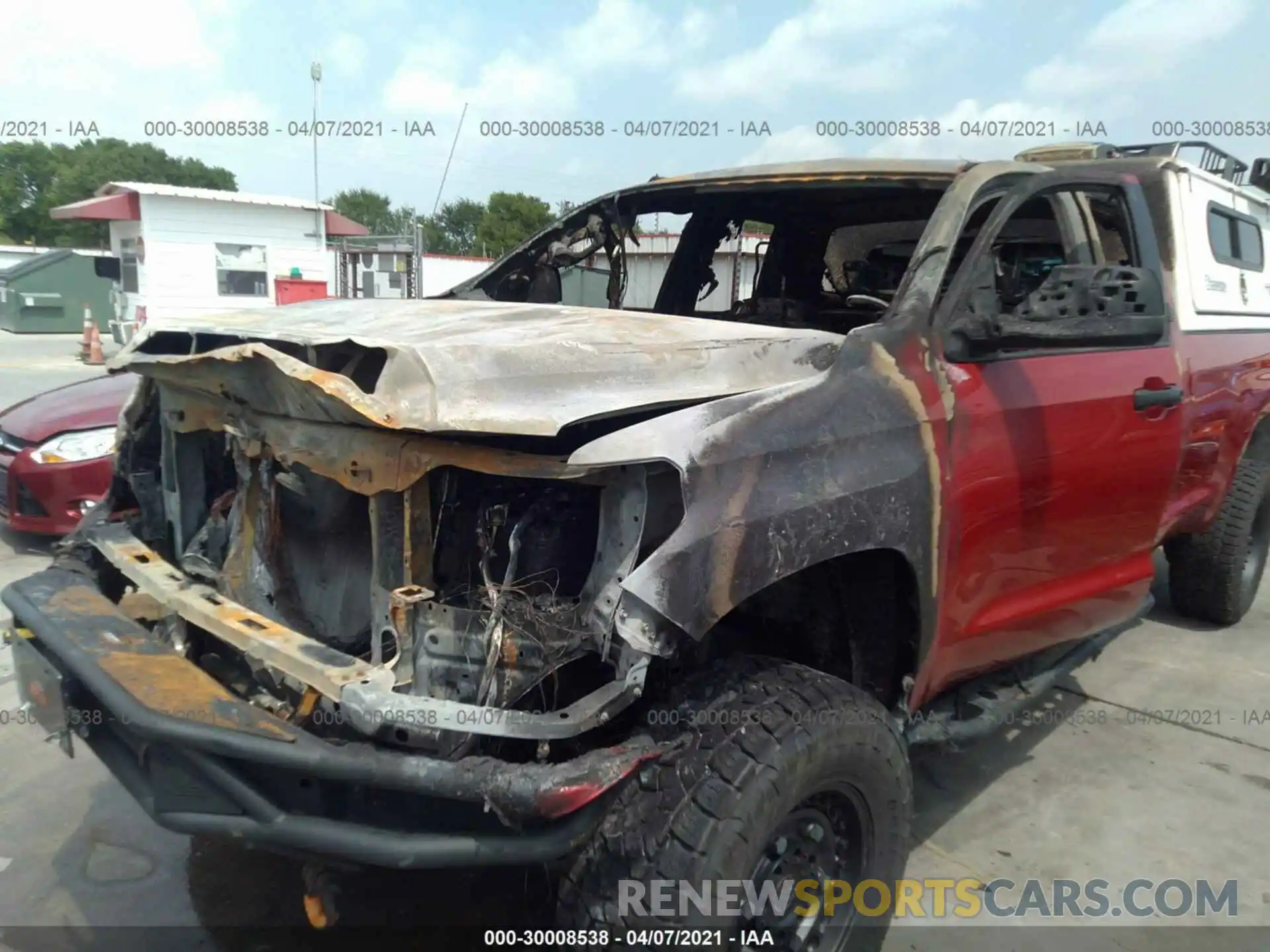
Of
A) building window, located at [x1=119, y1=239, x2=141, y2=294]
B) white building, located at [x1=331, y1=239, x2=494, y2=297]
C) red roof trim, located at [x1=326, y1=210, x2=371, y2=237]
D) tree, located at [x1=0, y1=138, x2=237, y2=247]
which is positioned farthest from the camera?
tree, located at [x1=0, y1=138, x2=237, y2=247]

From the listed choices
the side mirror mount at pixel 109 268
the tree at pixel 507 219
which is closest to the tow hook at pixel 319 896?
the side mirror mount at pixel 109 268

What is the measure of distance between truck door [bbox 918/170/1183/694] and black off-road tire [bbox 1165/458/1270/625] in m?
1.45

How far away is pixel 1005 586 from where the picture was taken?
8.66 feet

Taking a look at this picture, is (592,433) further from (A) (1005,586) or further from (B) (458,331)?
(A) (1005,586)

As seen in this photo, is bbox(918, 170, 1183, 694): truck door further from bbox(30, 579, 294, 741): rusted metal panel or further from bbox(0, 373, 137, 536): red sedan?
bbox(0, 373, 137, 536): red sedan

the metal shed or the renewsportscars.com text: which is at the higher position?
the metal shed

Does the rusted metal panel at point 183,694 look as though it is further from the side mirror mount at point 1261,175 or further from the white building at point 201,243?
the white building at point 201,243

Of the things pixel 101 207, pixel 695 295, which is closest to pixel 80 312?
pixel 101 207

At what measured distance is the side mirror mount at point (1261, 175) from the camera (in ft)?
19.2

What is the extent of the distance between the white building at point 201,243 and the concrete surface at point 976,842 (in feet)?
47.3

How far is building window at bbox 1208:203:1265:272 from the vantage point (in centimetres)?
404

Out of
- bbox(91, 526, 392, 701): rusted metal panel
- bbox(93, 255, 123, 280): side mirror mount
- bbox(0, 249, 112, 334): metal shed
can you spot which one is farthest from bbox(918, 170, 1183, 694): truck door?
bbox(0, 249, 112, 334): metal shed

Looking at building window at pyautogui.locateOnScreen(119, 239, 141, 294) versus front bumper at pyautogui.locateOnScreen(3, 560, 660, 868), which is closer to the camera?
front bumper at pyautogui.locateOnScreen(3, 560, 660, 868)

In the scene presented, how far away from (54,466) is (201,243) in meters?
13.3
